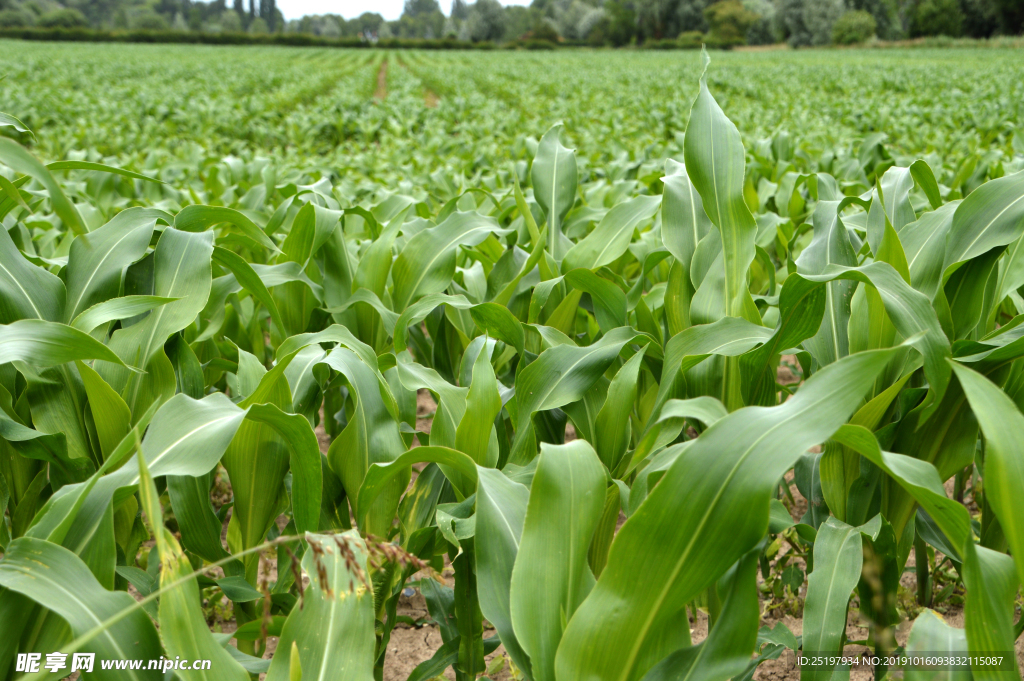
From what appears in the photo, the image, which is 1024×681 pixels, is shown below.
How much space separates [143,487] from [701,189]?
1.02m

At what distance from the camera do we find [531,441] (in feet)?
3.99

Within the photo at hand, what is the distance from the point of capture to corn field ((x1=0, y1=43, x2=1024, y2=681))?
765 millimetres

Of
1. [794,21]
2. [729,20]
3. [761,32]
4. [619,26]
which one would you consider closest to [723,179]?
[794,21]

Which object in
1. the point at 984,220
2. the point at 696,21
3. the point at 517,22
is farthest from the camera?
the point at 517,22

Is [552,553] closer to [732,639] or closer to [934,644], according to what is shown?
[732,639]

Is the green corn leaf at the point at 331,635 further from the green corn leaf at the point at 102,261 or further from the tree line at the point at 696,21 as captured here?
the tree line at the point at 696,21

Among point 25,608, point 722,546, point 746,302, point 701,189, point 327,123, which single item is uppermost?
point 327,123

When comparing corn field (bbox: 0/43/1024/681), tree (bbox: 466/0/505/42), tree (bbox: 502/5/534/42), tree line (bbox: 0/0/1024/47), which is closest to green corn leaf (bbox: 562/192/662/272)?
corn field (bbox: 0/43/1024/681)

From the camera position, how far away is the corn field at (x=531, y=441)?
77 cm

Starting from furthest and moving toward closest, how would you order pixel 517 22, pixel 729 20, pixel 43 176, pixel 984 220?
1. pixel 517 22
2. pixel 729 20
3. pixel 984 220
4. pixel 43 176

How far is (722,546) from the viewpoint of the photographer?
748 millimetres

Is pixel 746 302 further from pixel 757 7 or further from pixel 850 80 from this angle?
pixel 757 7

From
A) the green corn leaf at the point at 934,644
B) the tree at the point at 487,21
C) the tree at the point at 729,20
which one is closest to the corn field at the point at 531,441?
the green corn leaf at the point at 934,644

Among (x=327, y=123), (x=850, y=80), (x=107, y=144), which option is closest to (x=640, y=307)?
(x=107, y=144)
